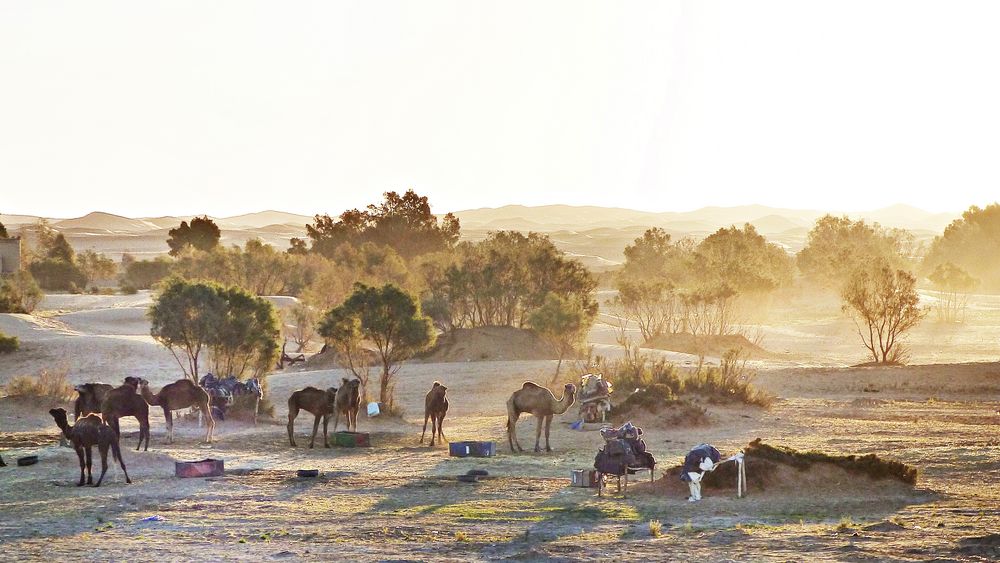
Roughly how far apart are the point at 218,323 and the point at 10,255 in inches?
1912

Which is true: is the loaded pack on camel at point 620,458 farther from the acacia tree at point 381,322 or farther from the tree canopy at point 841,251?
the tree canopy at point 841,251

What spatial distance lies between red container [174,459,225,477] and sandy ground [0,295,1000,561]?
0.40 meters

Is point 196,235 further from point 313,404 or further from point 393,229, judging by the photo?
point 313,404

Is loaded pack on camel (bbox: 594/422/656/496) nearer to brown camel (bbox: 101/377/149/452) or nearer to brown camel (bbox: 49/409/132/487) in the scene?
brown camel (bbox: 49/409/132/487)

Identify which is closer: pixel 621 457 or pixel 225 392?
pixel 621 457

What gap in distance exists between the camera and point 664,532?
1574 centimetres

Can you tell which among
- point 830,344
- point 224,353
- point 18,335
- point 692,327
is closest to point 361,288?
point 224,353

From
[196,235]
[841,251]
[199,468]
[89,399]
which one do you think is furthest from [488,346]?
[196,235]

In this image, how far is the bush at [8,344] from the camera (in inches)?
1861

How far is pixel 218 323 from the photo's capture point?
115ft

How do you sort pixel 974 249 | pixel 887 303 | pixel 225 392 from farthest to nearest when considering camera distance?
1. pixel 974 249
2. pixel 887 303
3. pixel 225 392

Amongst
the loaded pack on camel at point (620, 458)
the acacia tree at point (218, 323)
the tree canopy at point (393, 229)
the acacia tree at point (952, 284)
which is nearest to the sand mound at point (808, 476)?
the loaded pack on camel at point (620, 458)

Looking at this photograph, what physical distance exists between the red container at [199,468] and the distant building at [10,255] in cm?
6112

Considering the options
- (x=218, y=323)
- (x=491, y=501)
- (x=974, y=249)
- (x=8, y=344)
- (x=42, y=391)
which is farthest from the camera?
(x=974, y=249)
